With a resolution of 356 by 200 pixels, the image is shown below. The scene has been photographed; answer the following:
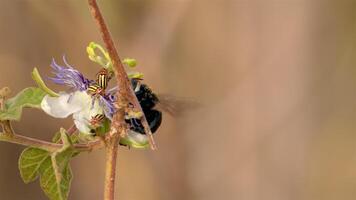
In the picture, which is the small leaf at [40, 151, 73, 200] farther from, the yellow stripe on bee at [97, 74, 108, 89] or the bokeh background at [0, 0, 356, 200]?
the bokeh background at [0, 0, 356, 200]

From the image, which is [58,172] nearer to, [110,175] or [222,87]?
[110,175]

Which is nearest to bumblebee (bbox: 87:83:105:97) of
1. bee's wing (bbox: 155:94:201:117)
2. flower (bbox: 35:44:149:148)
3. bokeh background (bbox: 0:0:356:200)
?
flower (bbox: 35:44:149:148)

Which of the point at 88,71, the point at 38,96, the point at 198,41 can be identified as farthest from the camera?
the point at 198,41

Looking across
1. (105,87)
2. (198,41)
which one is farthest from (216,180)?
(105,87)

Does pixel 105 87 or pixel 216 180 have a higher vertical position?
pixel 105 87

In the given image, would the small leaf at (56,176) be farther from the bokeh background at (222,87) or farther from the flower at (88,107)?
the bokeh background at (222,87)

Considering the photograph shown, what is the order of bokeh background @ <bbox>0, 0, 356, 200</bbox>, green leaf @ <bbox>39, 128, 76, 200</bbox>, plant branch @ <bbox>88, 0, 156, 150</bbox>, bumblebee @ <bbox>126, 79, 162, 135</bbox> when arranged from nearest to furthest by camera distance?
plant branch @ <bbox>88, 0, 156, 150</bbox>
green leaf @ <bbox>39, 128, 76, 200</bbox>
bumblebee @ <bbox>126, 79, 162, 135</bbox>
bokeh background @ <bbox>0, 0, 356, 200</bbox>

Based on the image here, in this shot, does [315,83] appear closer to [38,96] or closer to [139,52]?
[139,52]
